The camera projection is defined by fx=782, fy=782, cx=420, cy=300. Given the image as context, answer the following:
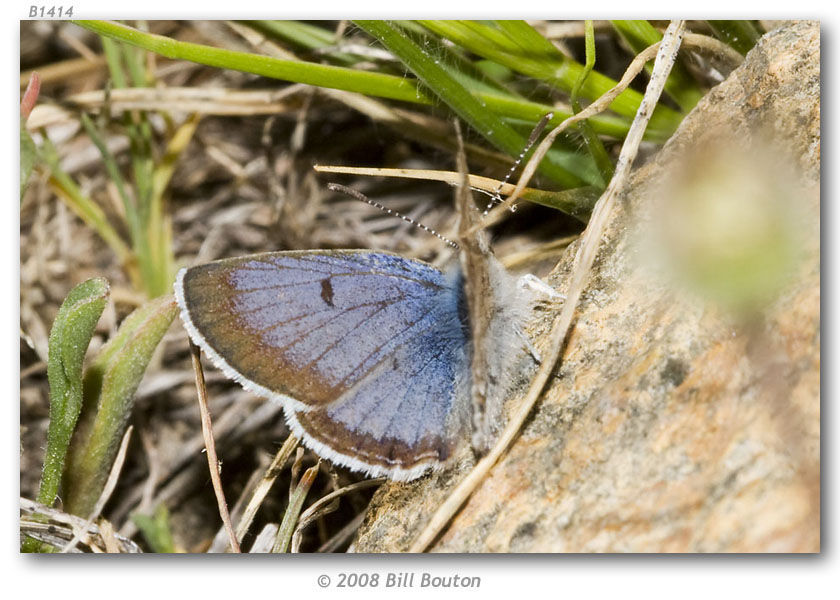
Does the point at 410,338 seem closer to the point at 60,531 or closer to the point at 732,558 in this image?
the point at 732,558

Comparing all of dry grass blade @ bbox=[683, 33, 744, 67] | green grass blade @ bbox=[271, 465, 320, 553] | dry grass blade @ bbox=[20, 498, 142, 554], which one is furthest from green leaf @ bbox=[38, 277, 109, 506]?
dry grass blade @ bbox=[683, 33, 744, 67]

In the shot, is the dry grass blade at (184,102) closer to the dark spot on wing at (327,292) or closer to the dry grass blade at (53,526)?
the dark spot on wing at (327,292)

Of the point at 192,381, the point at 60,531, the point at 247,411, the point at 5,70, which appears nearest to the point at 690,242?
the point at 247,411

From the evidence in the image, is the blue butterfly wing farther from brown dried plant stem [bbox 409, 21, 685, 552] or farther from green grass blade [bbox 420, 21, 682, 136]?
green grass blade [bbox 420, 21, 682, 136]

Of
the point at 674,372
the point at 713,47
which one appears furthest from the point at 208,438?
the point at 713,47

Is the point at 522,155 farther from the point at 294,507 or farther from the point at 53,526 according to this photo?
the point at 53,526

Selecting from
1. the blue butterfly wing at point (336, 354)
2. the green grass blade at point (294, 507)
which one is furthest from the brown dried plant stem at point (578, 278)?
the green grass blade at point (294, 507)
